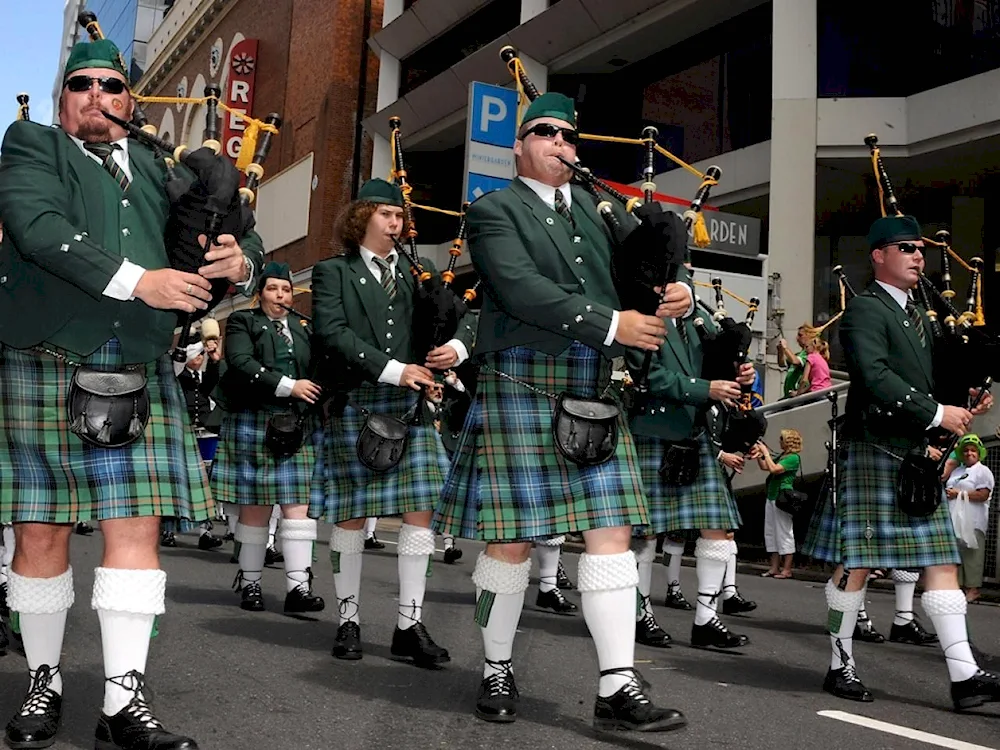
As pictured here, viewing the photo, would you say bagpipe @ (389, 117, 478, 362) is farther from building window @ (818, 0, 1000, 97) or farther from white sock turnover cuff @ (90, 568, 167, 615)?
building window @ (818, 0, 1000, 97)

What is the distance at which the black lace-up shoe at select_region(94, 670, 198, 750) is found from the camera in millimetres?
3141

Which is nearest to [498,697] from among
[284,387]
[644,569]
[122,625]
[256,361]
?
[122,625]

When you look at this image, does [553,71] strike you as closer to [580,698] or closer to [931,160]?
[931,160]

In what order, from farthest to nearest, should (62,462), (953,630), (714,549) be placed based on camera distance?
(714,549) → (953,630) → (62,462)

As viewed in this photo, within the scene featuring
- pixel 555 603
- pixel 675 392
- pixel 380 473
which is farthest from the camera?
pixel 555 603

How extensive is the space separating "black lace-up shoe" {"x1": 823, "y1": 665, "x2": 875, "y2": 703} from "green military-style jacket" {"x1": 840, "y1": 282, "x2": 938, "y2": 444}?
95 centimetres

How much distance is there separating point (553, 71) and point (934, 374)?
58.2 feet

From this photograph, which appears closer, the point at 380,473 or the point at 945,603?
the point at 945,603

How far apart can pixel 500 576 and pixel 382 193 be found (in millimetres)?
2229

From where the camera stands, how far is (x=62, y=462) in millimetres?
3402

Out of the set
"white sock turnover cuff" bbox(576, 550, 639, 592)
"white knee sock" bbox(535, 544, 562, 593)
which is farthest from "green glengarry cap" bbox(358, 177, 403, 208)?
"white knee sock" bbox(535, 544, 562, 593)

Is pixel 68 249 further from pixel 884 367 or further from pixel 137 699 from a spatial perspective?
pixel 884 367

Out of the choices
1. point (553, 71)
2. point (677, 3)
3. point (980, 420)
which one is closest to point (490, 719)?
point (980, 420)

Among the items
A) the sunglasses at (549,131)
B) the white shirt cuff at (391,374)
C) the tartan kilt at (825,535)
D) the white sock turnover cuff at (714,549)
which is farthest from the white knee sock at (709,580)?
the sunglasses at (549,131)
